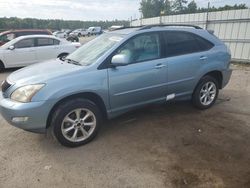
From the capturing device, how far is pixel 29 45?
9797mm

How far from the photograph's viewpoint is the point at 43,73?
3627 mm

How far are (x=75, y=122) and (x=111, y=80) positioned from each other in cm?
83

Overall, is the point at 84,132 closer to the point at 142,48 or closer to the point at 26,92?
the point at 26,92

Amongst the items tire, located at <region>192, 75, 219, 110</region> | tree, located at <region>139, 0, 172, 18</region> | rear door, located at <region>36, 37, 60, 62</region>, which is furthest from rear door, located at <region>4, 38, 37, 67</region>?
tree, located at <region>139, 0, 172, 18</region>

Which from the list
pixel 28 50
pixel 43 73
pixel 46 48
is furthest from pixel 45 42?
pixel 43 73

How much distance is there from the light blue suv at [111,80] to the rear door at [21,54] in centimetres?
605

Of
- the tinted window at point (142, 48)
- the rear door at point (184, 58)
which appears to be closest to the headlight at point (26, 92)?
the tinted window at point (142, 48)

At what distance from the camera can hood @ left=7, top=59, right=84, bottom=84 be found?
3.44 m

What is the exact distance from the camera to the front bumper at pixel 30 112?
10.7ft

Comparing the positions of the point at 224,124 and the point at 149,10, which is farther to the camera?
the point at 149,10

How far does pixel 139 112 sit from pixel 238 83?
3801mm

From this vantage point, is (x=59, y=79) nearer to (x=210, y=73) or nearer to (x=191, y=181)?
(x=191, y=181)

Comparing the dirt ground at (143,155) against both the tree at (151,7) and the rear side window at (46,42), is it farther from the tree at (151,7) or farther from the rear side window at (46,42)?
the tree at (151,7)

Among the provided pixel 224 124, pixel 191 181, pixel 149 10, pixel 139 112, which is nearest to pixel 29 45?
pixel 139 112
